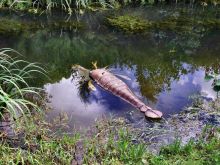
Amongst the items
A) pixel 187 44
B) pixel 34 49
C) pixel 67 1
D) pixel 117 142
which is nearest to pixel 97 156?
pixel 117 142

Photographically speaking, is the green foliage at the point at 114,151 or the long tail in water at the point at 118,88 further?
the long tail in water at the point at 118,88

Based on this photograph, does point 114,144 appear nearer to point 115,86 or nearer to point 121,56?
point 115,86

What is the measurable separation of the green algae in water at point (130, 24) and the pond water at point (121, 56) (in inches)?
8.3

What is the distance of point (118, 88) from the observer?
20.3ft

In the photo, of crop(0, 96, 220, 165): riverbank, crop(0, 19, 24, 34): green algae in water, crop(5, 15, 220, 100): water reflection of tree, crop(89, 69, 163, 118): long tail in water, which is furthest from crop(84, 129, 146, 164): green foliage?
crop(0, 19, 24, 34): green algae in water

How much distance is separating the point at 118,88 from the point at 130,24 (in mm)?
3881

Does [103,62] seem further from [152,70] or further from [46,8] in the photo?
[46,8]

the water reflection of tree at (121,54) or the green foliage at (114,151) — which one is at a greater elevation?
the water reflection of tree at (121,54)

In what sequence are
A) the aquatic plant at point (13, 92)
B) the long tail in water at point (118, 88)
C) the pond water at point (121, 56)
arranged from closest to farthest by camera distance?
the aquatic plant at point (13, 92), the long tail in water at point (118, 88), the pond water at point (121, 56)

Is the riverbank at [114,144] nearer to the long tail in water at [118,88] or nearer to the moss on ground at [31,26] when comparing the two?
the long tail in water at [118,88]

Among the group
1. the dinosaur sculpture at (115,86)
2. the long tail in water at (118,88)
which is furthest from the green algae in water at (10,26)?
the long tail in water at (118,88)

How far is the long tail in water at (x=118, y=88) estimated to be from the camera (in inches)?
219

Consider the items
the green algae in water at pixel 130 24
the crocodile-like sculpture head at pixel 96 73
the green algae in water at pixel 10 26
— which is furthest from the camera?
the green algae in water at pixel 130 24

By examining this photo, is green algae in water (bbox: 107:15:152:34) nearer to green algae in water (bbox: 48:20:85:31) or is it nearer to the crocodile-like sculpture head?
green algae in water (bbox: 48:20:85:31)
